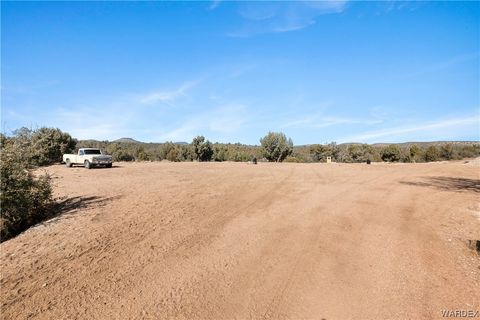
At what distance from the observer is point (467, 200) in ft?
41.0

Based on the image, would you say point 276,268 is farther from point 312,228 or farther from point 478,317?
point 478,317

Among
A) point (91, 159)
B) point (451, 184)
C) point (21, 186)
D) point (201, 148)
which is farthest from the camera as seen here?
point (201, 148)

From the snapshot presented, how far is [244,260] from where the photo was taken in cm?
730

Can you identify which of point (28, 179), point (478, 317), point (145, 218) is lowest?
point (478, 317)

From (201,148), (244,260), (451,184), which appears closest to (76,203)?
(244,260)

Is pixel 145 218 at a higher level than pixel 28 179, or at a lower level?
lower

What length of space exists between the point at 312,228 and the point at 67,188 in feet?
38.5

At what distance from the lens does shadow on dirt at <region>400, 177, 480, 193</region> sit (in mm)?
15353

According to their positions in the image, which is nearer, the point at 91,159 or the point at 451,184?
the point at 451,184

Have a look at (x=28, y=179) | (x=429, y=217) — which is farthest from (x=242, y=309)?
(x=28, y=179)

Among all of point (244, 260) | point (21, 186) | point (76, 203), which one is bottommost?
point (244, 260)

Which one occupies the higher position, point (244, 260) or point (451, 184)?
point (451, 184)

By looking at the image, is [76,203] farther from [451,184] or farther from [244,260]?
[451,184]

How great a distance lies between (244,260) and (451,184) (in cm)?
1420
